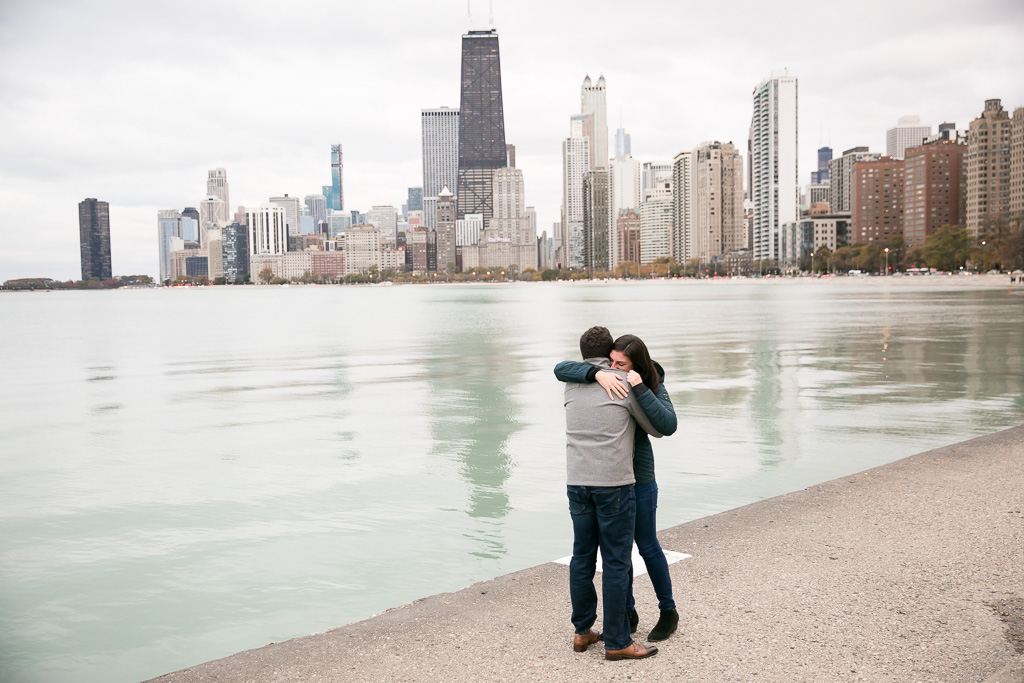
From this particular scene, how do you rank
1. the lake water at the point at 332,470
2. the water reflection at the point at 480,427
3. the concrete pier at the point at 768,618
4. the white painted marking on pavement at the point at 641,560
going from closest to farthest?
the concrete pier at the point at 768,618
the white painted marking on pavement at the point at 641,560
the lake water at the point at 332,470
the water reflection at the point at 480,427

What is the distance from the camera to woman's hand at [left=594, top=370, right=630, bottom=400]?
4891 mm

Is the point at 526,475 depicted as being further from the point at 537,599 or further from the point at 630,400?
the point at 630,400

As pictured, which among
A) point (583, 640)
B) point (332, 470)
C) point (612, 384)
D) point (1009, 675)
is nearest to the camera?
point (1009, 675)

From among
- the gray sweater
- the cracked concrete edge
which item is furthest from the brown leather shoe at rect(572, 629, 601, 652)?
the cracked concrete edge

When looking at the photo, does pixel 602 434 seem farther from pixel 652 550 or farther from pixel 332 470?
pixel 332 470

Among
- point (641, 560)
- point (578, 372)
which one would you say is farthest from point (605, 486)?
point (641, 560)

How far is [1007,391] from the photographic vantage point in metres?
20.1

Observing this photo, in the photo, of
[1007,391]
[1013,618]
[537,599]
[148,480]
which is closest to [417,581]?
[537,599]

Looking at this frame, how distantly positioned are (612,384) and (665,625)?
63.4 inches

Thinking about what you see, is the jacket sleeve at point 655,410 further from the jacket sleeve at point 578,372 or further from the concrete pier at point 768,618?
the concrete pier at point 768,618

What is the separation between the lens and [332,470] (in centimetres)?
1326

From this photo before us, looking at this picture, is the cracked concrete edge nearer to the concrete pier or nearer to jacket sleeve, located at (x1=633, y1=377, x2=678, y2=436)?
the concrete pier

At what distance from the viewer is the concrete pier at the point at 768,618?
16.0 ft

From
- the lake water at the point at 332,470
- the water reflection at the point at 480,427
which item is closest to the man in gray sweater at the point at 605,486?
the lake water at the point at 332,470
